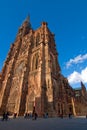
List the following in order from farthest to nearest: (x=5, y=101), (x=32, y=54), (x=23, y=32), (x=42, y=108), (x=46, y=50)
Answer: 1. (x=23, y=32)
2. (x=32, y=54)
3. (x=46, y=50)
4. (x=5, y=101)
5. (x=42, y=108)

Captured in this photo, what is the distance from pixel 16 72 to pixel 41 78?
10463mm

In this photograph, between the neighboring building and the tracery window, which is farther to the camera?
the tracery window

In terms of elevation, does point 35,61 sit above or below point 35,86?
above

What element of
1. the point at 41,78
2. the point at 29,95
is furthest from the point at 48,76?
the point at 29,95

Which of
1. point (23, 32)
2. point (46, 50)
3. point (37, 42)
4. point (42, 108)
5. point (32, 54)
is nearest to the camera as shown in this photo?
point (42, 108)

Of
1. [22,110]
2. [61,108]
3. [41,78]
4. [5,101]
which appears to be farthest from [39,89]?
[5,101]

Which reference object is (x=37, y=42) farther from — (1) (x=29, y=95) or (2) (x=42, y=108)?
(2) (x=42, y=108)

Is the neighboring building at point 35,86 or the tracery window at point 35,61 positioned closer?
the neighboring building at point 35,86

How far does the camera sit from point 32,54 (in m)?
29.8

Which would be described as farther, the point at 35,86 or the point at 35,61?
the point at 35,61

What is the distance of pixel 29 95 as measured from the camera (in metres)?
22.5

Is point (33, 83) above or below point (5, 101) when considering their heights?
above

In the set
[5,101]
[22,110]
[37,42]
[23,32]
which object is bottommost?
[22,110]

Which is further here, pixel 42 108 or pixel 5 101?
pixel 5 101
